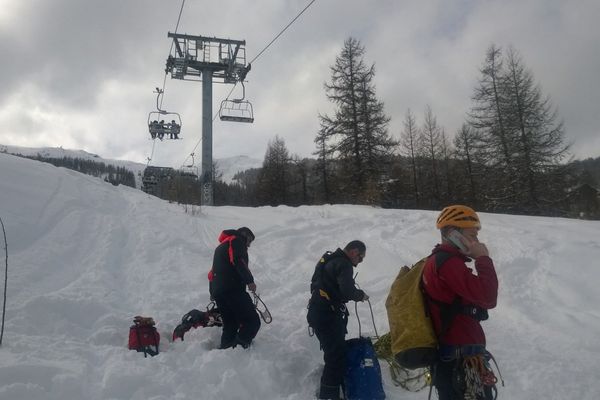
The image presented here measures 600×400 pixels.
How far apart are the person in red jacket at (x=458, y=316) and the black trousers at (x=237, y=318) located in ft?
10.1

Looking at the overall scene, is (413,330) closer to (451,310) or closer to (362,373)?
(451,310)

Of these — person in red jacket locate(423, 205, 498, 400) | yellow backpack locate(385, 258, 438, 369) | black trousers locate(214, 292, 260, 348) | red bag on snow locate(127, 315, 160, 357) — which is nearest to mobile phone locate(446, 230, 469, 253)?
person in red jacket locate(423, 205, 498, 400)

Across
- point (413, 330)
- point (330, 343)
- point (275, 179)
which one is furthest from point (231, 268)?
point (275, 179)

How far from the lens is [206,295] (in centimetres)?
818

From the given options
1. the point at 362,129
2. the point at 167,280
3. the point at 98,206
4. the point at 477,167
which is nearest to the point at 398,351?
the point at 167,280

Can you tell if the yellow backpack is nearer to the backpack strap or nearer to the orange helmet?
the backpack strap

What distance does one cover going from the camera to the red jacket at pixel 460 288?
2684mm

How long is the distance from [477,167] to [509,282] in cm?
2508

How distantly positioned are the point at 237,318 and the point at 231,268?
67 cm

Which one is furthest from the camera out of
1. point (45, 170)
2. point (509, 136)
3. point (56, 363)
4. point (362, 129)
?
point (362, 129)

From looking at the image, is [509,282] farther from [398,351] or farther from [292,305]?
[398,351]

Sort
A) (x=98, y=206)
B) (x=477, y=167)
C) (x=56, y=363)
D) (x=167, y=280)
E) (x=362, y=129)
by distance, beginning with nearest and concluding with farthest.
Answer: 1. (x=56, y=363)
2. (x=167, y=280)
3. (x=98, y=206)
4. (x=362, y=129)
5. (x=477, y=167)

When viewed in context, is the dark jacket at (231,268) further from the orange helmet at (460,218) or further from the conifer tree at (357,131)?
the conifer tree at (357,131)

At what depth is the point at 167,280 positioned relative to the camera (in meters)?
9.03
